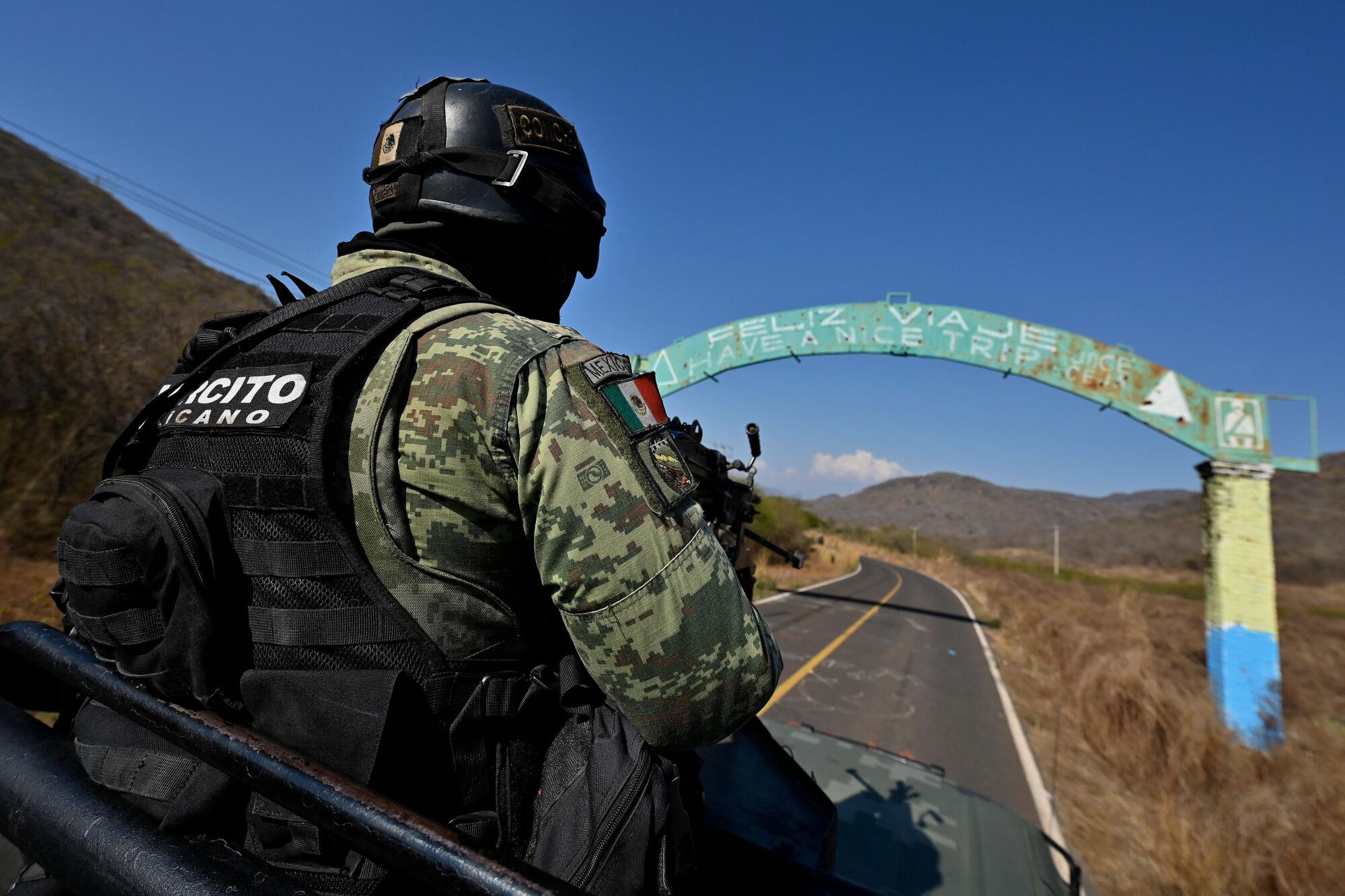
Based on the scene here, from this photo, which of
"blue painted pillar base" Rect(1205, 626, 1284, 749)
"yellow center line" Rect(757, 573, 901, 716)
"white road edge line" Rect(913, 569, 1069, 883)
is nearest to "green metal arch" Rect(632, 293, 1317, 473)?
"blue painted pillar base" Rect(1205, 626, 1284, 749)

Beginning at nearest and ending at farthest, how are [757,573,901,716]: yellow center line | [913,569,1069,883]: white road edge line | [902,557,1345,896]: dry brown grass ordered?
[902,557,1345,896]: dry brown grass, [913,569,1069,883]: white road edge line, [757,573,901,716]: yellow center line

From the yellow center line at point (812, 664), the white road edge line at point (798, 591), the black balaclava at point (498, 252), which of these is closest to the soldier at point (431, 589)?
the black balaclava at point (498, 252)

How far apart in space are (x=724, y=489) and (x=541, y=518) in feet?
4.90

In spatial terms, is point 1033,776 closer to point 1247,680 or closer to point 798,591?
point 1247,680

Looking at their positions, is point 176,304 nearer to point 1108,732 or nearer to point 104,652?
point 104,652

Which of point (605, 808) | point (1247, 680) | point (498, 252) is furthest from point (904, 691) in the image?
point (498, 252)

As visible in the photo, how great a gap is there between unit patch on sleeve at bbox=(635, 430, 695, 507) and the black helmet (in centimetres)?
68

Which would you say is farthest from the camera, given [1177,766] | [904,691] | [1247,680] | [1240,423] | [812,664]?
[812,664]

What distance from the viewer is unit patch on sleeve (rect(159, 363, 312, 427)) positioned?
97cm

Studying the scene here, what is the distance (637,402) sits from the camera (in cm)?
102

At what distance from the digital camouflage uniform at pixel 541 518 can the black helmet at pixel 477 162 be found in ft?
1.63

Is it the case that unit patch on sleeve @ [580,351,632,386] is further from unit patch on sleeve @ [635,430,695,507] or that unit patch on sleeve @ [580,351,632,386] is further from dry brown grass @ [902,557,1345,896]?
dry brown grass @ [902,557,1345,896]

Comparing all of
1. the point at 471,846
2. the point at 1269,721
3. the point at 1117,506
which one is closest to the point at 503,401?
the point at 471,846

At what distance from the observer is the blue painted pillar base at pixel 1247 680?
7.06 meters
